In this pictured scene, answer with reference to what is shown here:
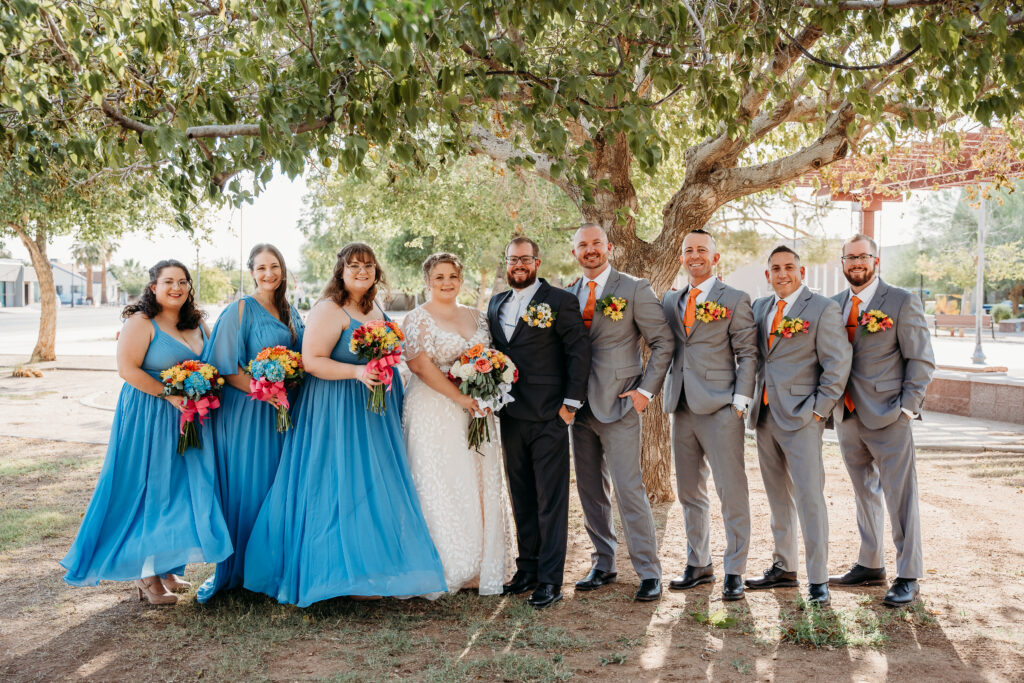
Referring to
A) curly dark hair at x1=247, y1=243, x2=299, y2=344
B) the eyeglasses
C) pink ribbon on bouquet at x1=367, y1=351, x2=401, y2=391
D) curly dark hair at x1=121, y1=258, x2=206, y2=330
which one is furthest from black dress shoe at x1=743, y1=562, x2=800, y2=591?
the eyeglasses

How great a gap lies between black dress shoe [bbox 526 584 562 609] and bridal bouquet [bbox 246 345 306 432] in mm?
Answer: 1939

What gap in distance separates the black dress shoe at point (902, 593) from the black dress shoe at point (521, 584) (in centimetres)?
228

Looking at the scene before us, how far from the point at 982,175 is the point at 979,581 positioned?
6.70 m

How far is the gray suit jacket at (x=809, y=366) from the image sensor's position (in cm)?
514

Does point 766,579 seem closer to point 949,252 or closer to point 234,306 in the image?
point 234,306

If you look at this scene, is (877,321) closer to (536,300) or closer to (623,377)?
(623,377)

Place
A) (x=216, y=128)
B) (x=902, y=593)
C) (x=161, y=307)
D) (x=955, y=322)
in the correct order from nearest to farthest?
(x=216, y=128) < (x=902, y=593) < (x=161, y=307) < (x=955, y=322)

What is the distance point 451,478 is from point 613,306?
1.58 meters

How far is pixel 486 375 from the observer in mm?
5113

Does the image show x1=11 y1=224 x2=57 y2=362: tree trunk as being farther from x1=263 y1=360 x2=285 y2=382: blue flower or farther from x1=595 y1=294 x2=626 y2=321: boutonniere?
x1=595 y1=294 x2=626 y2=321: boutonniere

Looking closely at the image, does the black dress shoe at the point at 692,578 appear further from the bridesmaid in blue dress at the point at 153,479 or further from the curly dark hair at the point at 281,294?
the curly dark hair at the point at 281,294

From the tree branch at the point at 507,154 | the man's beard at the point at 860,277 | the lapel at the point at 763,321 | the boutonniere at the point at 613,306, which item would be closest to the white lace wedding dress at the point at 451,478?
the boutonniere at the point at 613,306

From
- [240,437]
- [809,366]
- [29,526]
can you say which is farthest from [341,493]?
[29,526]

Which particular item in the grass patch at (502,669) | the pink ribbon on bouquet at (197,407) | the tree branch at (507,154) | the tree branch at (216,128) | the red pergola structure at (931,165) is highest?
→ the red pergola structure at (931,165)
